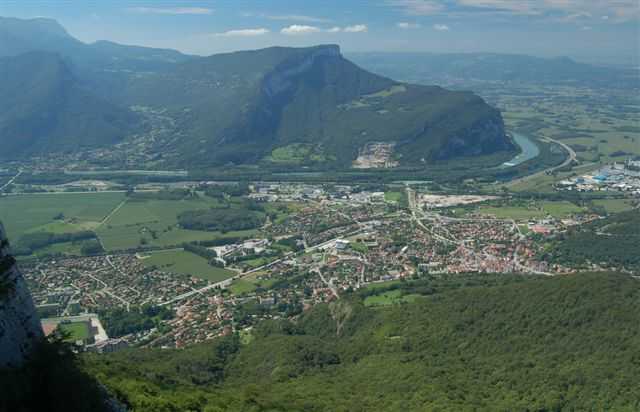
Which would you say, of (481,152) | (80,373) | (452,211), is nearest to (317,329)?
(80,373)

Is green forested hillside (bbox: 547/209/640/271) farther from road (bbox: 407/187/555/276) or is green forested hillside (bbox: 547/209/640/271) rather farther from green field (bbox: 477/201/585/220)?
green field (bbox: 477/201/585/220)

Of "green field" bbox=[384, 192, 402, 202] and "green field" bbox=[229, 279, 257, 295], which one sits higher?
"green field" bbox=[384, 192, 402, 202]

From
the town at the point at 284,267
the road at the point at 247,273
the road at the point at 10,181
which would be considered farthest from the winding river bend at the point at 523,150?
the road at the point at 10,181

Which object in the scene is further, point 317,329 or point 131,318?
point 131,318

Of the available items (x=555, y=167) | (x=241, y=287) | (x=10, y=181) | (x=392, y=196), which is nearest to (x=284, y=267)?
(x=241, y=287)

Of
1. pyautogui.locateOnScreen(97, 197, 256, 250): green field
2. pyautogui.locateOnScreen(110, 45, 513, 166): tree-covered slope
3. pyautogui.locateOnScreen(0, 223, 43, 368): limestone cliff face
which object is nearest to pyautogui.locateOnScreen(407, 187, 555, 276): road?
pyautogui.locateOnScreen(97, 197, 256, 250): green field

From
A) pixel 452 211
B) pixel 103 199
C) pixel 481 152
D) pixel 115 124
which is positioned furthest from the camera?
pixel 115 124

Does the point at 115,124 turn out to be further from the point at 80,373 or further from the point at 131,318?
the point at 80,373
